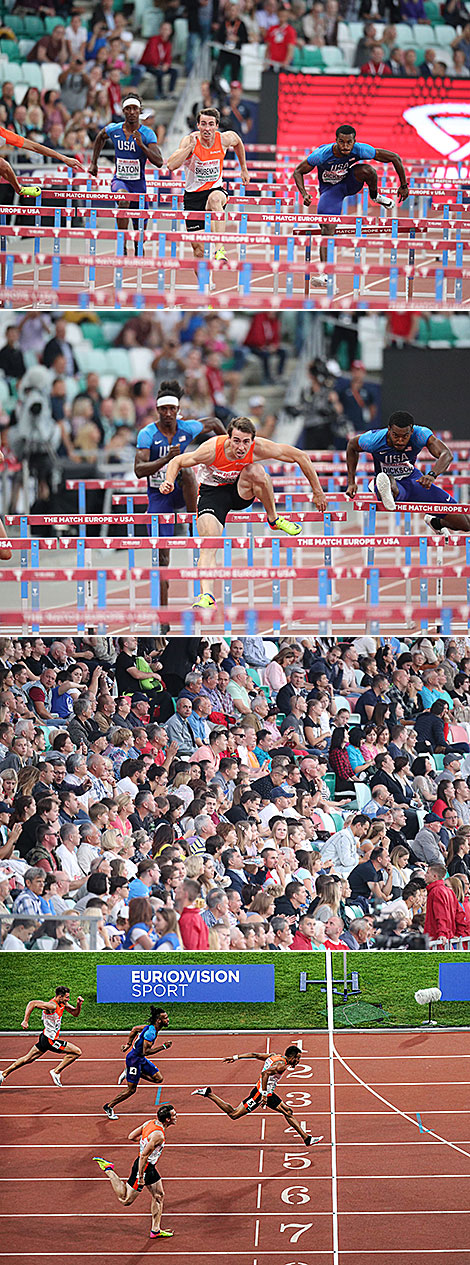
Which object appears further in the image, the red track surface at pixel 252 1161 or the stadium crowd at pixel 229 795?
the stadium crowd at pixel 229 795

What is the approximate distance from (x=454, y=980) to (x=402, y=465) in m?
4.36

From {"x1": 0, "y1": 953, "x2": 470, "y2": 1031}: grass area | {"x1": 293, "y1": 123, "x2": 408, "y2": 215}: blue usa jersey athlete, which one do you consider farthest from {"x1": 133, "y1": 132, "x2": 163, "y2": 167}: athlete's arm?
{"x1": 0, "y1": 953, "x2": 470, "y2": 1031}: grass area

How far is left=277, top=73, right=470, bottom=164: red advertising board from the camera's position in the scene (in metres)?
18.9

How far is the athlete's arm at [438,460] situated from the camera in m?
11.6

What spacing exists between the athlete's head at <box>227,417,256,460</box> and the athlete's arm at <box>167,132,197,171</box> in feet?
12.6

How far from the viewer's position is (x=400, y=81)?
19188 millimetres

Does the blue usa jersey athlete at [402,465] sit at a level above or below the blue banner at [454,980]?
above

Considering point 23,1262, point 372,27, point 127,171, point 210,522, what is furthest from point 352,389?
point 23,1262

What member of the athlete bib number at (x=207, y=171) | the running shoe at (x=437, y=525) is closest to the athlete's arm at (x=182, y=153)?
the athlete bib number at (x=207, y=171)

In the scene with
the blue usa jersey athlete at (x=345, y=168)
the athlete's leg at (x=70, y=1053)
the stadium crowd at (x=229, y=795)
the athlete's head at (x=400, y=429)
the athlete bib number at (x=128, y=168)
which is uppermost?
the athlete bib number at (x=128, y=168)

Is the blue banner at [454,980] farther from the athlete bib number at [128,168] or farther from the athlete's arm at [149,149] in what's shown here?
the athlete bib number at [128,168]

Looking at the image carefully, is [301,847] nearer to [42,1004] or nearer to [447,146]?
[42,1004]

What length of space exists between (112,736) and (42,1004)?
2845 mm

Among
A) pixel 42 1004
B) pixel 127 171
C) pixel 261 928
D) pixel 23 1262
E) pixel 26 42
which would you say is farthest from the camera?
pixel 26 42
